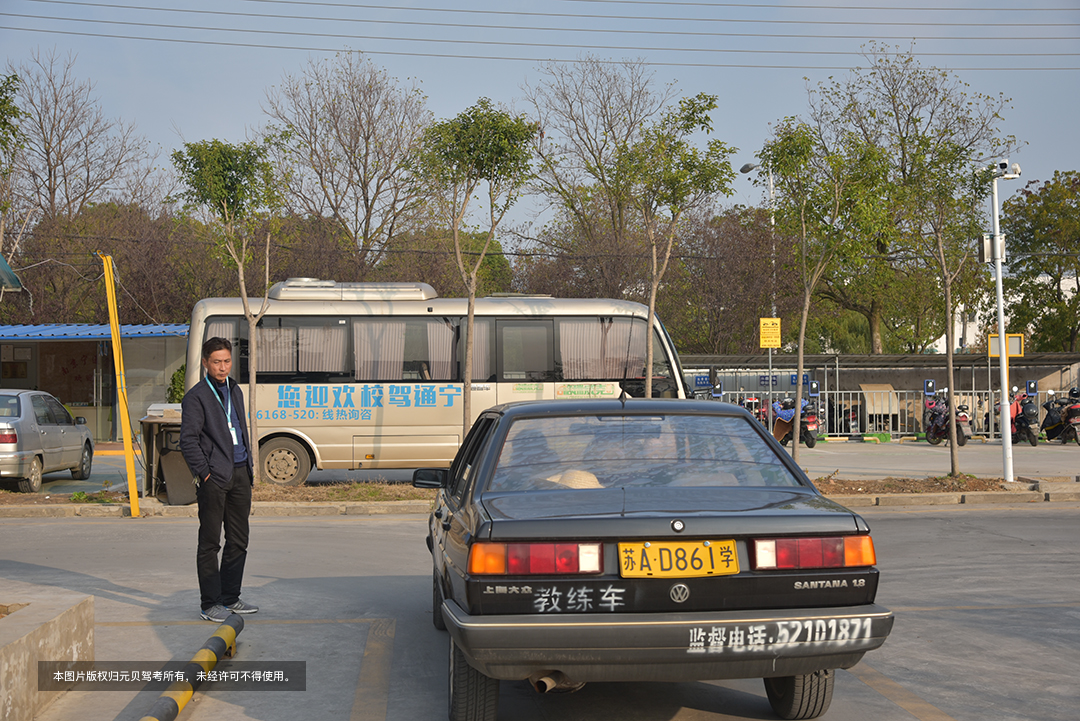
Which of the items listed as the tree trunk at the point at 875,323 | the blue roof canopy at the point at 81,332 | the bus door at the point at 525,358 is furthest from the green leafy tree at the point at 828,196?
the tree trunk at the point at 875,323

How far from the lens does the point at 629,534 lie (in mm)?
3771

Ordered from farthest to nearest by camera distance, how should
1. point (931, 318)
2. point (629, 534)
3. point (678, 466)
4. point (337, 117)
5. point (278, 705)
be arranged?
point (931, 318), point (337, 117), point (278, 705), point (678, 466), point (629, 534)

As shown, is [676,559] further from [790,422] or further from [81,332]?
[81,332]

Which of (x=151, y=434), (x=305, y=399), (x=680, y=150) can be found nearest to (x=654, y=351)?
(x=680, y=150)

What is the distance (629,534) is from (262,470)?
40.3ft

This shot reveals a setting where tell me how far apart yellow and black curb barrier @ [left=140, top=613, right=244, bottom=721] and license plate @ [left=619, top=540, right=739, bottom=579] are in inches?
87.2

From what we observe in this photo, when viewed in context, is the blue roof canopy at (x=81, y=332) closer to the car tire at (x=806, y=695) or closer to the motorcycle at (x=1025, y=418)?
the motorcycle at (x=1025, y=418)

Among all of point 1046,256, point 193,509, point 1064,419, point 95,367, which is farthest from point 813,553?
point 1046,256

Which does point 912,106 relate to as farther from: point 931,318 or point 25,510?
point 25,510

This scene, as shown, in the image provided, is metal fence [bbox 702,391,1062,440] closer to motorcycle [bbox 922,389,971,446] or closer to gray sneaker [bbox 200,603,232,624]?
motorcycle [bbox 922,389,971,446]

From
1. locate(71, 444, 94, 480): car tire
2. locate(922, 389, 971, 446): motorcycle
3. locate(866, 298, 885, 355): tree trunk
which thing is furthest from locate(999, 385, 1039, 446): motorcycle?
locate(71, 444, 94, 480): car tire

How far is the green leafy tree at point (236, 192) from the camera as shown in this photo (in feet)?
47.3

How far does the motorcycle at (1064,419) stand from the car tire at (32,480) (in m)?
22.4

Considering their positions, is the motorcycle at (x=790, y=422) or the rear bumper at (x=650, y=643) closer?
the rear bumper at (x=650, y=643)
